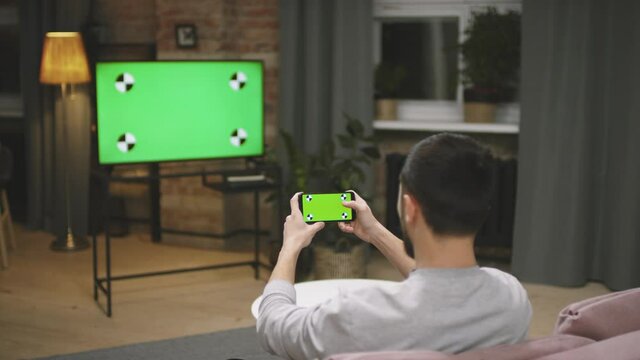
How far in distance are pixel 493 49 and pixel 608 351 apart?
11.6 feet

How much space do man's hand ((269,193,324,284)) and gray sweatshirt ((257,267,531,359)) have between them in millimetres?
174

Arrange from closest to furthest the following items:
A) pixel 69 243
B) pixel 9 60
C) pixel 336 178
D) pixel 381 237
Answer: pixel 381 237 < pixel 336 178 < pixel 69 243 < pixel 9 60

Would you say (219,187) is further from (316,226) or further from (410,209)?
(410,209)

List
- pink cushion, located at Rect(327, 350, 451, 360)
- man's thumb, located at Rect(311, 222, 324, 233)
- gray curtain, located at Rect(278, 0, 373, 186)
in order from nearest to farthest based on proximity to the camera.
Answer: pink cushion, located at Rect(327, 350, 451, 360), man's thumb, located at Rect(311, 222, 324, 233), gray curtain, located at Rect(278, 0, 373, 186)

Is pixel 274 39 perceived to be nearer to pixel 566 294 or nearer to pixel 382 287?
pixel 566 294

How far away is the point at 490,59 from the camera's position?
478 centimetres

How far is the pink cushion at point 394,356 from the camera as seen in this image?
1.32m

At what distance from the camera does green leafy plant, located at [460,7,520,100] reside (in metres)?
4.76

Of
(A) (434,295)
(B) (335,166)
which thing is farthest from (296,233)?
(B) (335,166)

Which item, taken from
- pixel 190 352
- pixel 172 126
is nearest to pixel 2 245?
pixel 172 126

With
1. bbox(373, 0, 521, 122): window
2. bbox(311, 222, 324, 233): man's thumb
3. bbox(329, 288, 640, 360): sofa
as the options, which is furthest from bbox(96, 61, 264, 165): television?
bbox(329, 288, 640, 360): sofa

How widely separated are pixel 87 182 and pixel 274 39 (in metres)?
1.50

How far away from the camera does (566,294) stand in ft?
14.4

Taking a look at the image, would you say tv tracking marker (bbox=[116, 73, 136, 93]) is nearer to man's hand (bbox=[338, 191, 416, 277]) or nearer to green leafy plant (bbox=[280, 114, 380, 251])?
green leafy plant (bbox=[280, 114, 380, 251])
